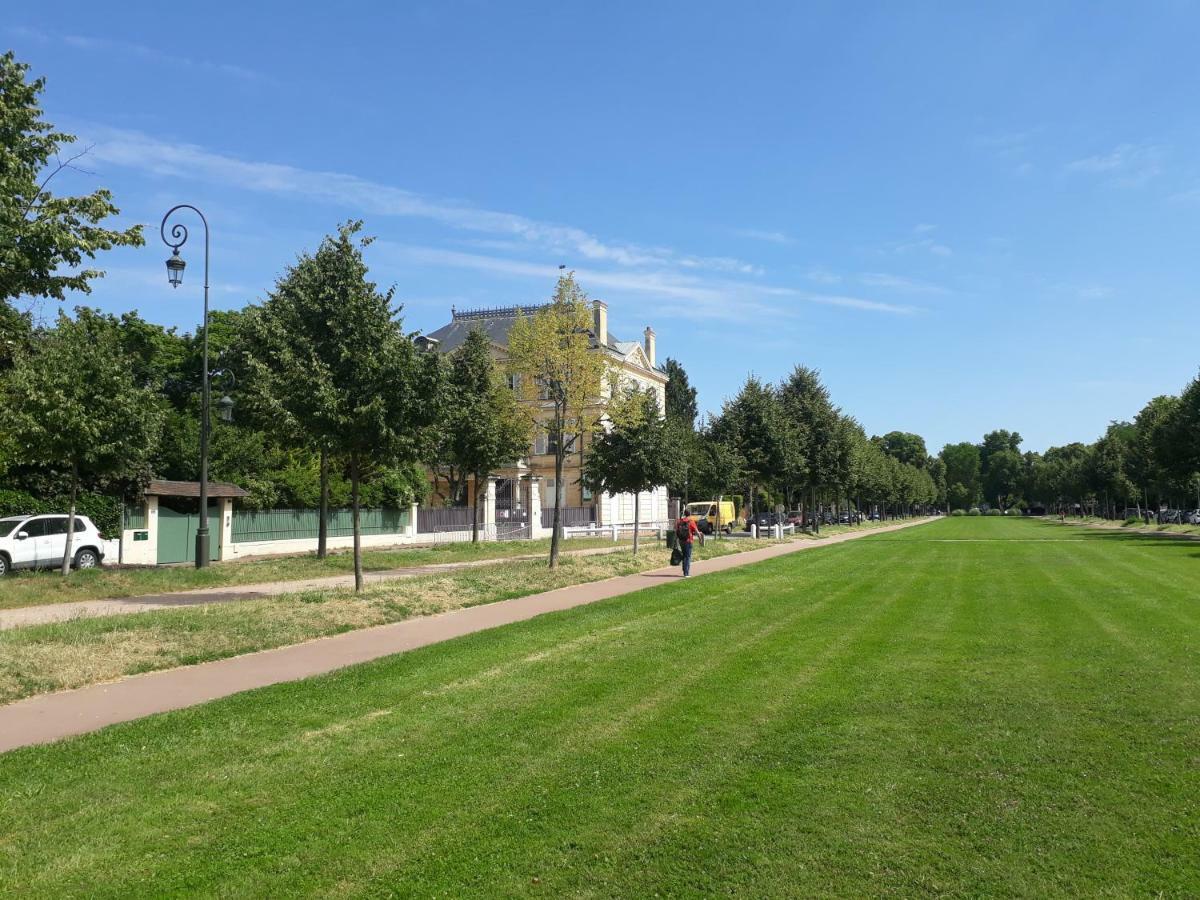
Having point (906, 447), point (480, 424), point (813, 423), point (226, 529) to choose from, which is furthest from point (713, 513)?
point (906, 447)

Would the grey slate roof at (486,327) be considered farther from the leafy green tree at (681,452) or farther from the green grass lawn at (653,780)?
the green grass lawn at (653,780)

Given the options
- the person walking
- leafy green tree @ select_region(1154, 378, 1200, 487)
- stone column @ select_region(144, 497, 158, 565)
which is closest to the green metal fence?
stone column @ select_region(144, 497, 158, 565)

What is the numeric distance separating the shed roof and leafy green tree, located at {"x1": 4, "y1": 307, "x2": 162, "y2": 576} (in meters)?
7.94

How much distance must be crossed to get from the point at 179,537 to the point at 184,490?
5.32 feet

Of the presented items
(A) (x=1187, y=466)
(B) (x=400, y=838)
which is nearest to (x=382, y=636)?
(B) (x=400, y=838)

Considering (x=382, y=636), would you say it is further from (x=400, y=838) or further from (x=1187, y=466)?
(x=1187, y=466)

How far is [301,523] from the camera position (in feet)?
119

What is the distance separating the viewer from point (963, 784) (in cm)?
575

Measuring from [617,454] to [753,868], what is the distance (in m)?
27.4

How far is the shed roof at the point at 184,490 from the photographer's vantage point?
29.3 metres

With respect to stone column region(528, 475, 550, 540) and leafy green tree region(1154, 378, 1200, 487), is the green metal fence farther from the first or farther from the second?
leafy green tree region(1154, 378, 1200, 487)

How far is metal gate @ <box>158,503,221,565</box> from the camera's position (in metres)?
29.7

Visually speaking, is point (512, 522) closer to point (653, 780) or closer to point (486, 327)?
point (486, 327)

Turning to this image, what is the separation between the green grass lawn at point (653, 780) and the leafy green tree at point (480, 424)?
2770 centimetres
